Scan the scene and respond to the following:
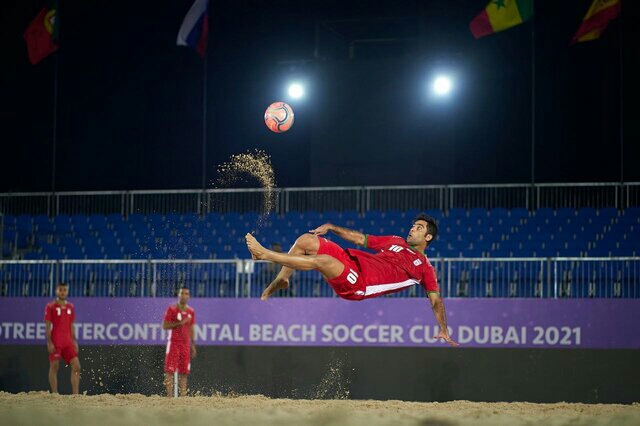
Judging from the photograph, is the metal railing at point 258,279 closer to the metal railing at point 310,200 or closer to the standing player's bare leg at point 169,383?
the standing player's bare leg at point 169,383

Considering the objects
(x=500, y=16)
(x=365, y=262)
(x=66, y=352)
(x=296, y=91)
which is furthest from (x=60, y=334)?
(x=500, y=16)

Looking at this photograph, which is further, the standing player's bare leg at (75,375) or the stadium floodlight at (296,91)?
the stadium floodlight at (296,91)

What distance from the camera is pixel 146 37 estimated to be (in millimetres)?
28125

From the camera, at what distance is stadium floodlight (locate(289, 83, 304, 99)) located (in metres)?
25.9

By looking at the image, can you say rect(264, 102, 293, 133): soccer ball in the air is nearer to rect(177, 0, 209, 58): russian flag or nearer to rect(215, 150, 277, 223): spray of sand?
rect(215, 150, 277, 223): spray of sand

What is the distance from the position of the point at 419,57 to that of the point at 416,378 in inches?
416

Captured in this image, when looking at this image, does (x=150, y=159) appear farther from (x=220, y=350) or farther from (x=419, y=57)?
(x=220, y=350)

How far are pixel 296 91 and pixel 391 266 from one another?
1447cm

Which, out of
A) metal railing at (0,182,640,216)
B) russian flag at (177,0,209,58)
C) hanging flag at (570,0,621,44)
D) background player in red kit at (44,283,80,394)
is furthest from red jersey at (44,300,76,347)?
hanging flag at (570,0,621,44)

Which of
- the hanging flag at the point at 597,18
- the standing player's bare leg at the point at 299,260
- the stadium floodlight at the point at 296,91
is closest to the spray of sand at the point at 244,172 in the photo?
the stadium floodlight at the point at 296,91

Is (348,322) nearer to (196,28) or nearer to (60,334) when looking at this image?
(60,334)

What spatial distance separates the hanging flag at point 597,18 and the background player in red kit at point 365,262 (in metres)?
13.0

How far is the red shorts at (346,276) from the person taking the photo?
11617mm

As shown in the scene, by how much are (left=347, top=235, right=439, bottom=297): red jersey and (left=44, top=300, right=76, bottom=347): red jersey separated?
7.66m
